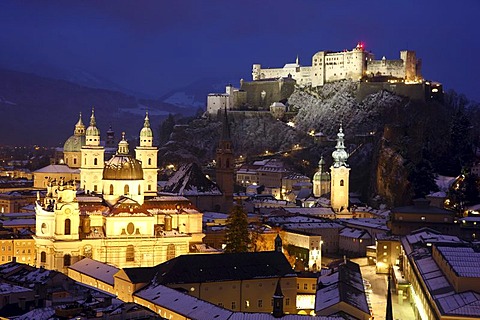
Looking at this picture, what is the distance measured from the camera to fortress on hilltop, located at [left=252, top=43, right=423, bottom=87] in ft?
436

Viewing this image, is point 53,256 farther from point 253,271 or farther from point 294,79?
point 294,79

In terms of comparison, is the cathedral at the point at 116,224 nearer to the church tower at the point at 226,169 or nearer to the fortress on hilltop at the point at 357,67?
the church tower at the point at 226,169

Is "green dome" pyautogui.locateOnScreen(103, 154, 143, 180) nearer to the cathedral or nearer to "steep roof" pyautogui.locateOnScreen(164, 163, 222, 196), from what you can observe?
the cathedral

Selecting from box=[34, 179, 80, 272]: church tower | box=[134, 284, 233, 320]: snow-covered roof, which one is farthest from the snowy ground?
box=[34, 179, 80, 272]: church tower

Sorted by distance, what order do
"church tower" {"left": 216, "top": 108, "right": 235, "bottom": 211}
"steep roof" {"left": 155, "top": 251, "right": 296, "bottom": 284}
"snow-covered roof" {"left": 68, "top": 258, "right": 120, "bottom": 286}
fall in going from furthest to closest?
"church tower" {"left": 216, "top": 108, "right": 235, "bottom": 211}
"snow-covered roof" {"left": 68, "top": 258, "right": 120, "bottom": 286}
"steep roof" {"left": 155, "top": 251, "right": 296, "bottom": 284}

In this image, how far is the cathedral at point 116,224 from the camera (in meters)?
66.4

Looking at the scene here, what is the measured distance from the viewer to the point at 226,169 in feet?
309

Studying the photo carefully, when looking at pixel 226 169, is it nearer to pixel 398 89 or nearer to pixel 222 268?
pixel 222 268

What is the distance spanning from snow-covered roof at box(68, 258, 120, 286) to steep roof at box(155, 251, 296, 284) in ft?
15.5

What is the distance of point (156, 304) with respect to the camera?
47938 millimetres

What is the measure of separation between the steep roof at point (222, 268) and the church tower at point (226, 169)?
123 ft

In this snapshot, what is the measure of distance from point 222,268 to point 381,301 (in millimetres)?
11201

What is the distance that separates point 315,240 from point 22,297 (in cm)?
3552

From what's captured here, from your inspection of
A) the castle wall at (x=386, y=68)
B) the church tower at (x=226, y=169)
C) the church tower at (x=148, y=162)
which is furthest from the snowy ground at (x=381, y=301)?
the castle wall at (x=386, y=68)
